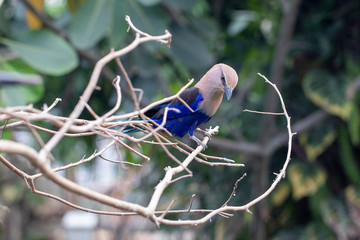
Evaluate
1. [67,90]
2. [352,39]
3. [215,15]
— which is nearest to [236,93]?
[215,15]

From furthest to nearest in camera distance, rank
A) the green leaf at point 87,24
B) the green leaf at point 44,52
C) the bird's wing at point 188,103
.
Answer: the green leaf at point 87,24 < the green leaf at point 44,52 < the bird's wing at point 188,103

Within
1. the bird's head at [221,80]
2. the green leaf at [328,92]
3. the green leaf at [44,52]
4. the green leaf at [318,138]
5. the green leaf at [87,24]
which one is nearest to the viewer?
the bird's head at [221,80]

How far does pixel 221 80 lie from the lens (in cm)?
152

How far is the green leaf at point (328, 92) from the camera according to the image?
3.73 meters

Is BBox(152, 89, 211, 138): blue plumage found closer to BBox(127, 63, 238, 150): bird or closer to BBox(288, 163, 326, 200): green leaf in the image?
BBox(127, 63, 238, 150): bird

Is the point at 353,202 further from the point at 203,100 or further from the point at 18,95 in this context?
the point at 203,100

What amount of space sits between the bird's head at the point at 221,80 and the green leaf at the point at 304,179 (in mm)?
2508

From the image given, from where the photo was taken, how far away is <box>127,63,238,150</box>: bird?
1484 millimetres

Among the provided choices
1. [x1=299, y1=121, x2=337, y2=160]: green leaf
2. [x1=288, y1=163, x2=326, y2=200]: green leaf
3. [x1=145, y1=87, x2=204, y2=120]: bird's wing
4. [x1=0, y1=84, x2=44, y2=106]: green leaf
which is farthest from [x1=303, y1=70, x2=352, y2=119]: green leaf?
[x1=145, y1=87, x2=204, y2=120]: bird's wing

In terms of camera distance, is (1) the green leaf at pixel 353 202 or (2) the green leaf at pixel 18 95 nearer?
(2) the green leaf at pixel 18 95

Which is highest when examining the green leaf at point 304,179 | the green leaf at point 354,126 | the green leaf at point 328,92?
the green leaf at point 328,92

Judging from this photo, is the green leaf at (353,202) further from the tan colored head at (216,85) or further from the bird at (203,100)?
the tan colored head at (216,85)

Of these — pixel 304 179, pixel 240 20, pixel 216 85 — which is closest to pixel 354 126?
pixel 304 179

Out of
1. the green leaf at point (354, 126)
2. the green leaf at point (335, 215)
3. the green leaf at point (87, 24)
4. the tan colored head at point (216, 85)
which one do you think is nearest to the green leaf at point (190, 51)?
the green leaf at point (87, 24)
